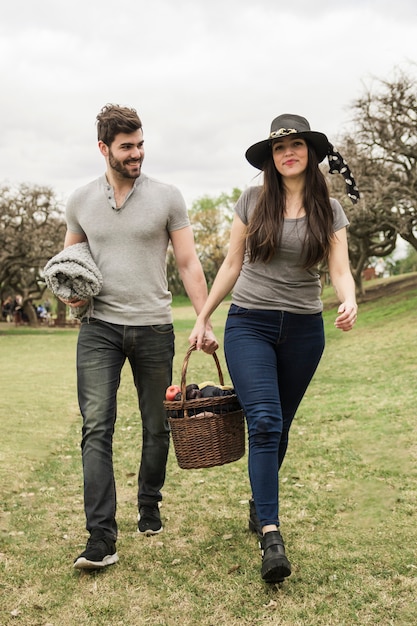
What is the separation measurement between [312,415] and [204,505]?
4.48 m

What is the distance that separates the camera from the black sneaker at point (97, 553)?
12.8 ft

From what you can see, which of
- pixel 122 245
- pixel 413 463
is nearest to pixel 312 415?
pixel 413 463

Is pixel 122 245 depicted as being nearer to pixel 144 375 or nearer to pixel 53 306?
pixel 144 375

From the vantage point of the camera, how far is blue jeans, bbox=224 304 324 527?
3779 millimetres

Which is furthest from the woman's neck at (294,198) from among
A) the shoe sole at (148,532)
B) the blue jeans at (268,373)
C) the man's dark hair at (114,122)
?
the shoe sole at (148,532)

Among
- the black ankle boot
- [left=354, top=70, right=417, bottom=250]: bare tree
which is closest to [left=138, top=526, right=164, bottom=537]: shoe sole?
the black ankle boot

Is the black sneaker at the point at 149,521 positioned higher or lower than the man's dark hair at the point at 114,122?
lower

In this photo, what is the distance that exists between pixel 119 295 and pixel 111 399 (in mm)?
602

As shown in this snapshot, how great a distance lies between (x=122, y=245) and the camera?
432 cm

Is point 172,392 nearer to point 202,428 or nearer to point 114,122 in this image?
point 202,428

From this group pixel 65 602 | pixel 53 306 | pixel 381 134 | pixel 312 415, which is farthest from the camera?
pixel 53 306

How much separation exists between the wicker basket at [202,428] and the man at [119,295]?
1.11 ft

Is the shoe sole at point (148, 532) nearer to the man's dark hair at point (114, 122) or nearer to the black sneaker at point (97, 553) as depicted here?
the black sneaker at point (97, 553)

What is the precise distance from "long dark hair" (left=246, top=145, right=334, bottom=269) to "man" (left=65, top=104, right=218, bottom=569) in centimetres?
59
